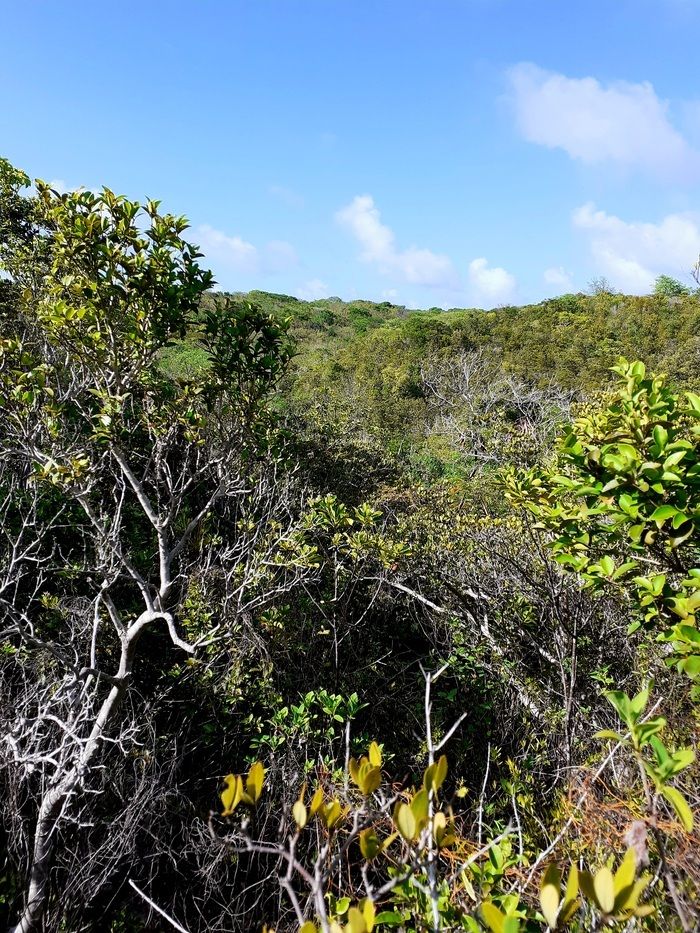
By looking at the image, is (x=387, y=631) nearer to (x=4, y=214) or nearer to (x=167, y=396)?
(x=167, y=396)

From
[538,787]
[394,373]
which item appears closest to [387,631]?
[538,787]

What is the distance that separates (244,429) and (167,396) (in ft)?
2.15

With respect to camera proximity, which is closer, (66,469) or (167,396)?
(66,469)

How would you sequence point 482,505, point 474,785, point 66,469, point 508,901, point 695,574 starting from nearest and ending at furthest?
point 508,901
point 695,574
point 66,469
point 474,785
point 482,505

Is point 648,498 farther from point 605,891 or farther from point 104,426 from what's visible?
point 104,426

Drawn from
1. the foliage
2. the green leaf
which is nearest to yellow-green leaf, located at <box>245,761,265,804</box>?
the green leaf

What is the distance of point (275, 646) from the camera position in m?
5.36

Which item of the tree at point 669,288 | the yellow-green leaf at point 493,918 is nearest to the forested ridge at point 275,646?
the yellow-green leaf at point 493,918

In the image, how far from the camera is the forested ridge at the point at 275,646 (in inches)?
88.0

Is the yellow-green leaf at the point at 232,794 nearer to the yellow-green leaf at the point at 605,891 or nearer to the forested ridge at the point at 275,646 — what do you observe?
the forested ridge at the point at 275,646

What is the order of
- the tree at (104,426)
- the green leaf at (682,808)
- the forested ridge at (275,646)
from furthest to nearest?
1. the tree at (104,426)
2. the forested ridge at (275,646)
3. the green leaf at (682,808)

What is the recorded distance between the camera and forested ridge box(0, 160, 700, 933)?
7.33 ft

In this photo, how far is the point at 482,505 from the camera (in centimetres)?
844

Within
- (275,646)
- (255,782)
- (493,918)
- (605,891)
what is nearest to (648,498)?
(605,891)
